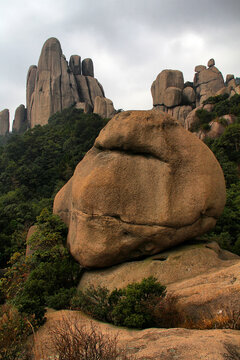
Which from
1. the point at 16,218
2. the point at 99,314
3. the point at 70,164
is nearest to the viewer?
the point at 99,314

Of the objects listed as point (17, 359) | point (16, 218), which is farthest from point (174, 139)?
point (16, 218)

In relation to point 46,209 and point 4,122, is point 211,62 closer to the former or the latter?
point 46,209

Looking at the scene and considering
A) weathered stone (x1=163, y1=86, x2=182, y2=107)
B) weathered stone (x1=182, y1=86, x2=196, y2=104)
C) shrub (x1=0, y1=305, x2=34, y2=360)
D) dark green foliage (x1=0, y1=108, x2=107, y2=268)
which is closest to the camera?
shrub (x1=0, y1=305, x2=34, y2=360)

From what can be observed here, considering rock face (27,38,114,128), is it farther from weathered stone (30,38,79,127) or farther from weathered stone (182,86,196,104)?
weathered stone (182,86,196,104)

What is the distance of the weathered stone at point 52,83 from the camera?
5306 cm

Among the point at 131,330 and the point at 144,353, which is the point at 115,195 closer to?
the point at 131,330

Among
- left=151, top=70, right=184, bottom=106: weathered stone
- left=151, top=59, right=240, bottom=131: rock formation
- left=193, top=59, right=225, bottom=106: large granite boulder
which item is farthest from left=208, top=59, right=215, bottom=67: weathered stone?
left=151, top=70, right=184, bottom=106: weathered stone

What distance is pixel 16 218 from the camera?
61.8ft

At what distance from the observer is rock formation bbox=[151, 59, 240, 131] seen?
137 feet

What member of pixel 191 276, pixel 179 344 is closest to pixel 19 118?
pixel 191 276

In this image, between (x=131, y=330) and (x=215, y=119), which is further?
(x=215, y=119)

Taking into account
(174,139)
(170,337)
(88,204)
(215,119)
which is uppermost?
(215,119)

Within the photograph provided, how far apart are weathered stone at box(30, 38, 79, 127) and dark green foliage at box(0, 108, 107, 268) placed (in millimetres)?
Answer: 11711

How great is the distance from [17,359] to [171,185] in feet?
18.5
